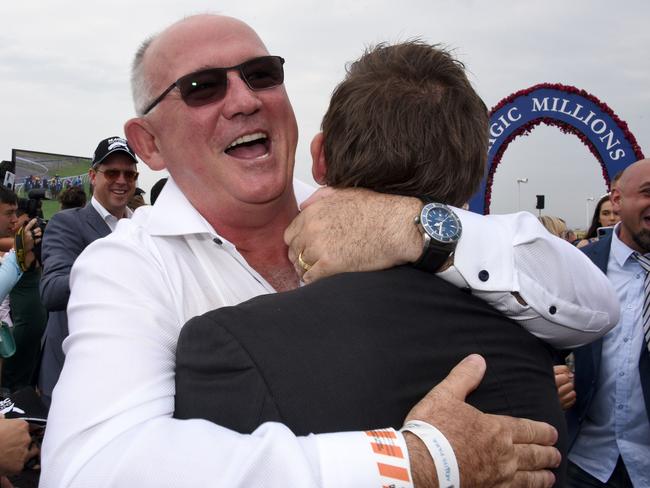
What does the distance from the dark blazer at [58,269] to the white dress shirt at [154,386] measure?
2117mm

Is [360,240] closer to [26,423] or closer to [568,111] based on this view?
[26,423]

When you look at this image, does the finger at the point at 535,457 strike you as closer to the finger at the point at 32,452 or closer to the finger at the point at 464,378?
the finger at the point at 464,378

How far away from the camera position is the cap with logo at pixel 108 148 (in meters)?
4.63

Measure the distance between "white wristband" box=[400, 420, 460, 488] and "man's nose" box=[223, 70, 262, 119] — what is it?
1.27m

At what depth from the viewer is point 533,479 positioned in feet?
3.89

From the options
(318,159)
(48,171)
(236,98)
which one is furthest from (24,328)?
(318,159)

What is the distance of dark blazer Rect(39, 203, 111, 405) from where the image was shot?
11.8 ft

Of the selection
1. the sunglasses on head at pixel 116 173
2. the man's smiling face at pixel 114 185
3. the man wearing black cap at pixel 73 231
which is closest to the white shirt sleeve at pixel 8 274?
the man wearing black cap at pixel 73 231

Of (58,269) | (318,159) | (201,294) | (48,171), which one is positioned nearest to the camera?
(318,159)

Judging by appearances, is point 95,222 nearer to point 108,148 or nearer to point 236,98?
point 108,148

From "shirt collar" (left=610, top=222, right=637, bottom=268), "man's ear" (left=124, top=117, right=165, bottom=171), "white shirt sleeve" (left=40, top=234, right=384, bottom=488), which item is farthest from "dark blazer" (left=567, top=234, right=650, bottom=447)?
"white shirt sleeve" (left=40, top=234, right=384, bottom=488)

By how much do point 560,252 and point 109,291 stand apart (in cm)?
104

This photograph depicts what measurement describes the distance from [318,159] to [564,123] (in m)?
5.67

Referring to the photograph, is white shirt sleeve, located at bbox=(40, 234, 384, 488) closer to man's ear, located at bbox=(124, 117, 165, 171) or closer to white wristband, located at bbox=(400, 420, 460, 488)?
white wristband, located at bbox=(400, 420, 460, 488)
